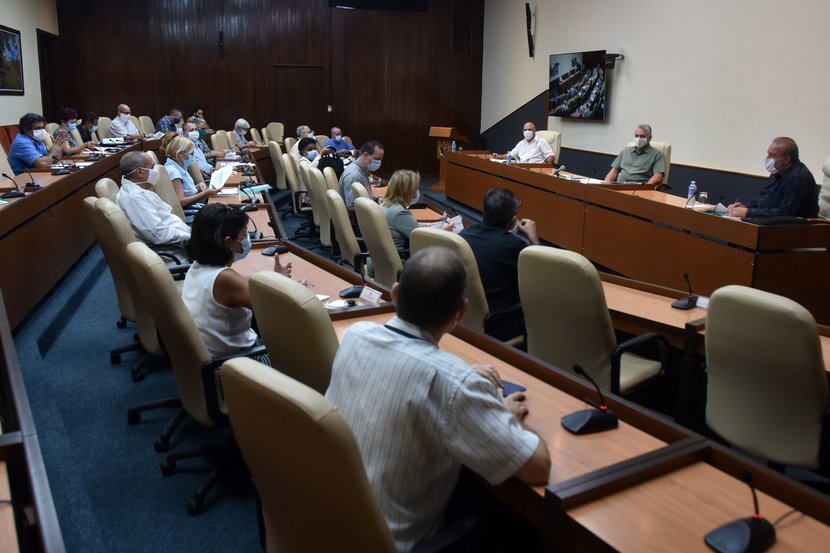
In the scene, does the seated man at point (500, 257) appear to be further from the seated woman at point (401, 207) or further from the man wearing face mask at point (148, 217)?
the man wearing face mask at point (148, 217)

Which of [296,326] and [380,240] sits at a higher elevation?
[296,326]

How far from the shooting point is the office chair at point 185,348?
92.1 inches

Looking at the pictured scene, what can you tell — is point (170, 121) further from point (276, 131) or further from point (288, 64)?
point (288, 64)

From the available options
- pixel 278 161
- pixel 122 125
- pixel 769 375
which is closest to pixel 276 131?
pixel 122 125

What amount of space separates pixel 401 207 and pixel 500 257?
1.54 metres

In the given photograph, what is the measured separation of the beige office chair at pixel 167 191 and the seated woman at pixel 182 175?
232mm

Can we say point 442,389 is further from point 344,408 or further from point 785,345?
point 785,345

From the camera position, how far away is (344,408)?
5.11ft

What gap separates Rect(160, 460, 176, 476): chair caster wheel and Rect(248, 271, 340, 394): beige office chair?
98 centimetres

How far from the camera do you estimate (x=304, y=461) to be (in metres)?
1.24

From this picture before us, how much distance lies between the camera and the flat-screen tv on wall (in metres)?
9.45

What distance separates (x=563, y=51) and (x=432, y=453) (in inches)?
398

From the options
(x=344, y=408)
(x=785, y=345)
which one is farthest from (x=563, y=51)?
(x=344, y=408)

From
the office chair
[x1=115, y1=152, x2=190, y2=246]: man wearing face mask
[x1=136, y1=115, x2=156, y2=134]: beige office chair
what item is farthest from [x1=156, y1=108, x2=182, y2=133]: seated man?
the office chair
